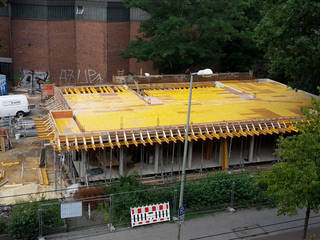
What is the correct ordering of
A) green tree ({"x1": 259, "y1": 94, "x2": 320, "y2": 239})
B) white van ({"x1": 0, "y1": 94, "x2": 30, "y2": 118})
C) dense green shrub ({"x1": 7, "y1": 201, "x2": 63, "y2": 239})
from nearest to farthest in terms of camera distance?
green tree ({"x1": 259, "y1": 94, "x2": 320, "y2": 239}) → dense green shrub ({"x1": 7, "y1": 201, "x2": 63, "y2": 239}) → white van ({"x1": 0, "y1": 94, "x2": 30, "y2": 118})

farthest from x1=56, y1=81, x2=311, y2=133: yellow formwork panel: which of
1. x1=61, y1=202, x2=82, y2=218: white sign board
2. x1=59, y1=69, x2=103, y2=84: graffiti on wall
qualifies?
x1=59, y1=69, x2=103, y2=84: graffiti on wall

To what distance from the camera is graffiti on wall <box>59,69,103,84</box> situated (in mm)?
52438

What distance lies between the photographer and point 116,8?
50.3 meters

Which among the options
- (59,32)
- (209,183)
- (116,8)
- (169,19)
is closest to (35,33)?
(59,32)

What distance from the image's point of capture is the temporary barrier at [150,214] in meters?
21.0

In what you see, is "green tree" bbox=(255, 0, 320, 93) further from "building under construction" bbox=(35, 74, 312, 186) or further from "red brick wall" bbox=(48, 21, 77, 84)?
"red brick wall" bbox=(48, 21, 77, 84)

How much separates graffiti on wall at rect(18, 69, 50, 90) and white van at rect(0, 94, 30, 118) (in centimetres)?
1358

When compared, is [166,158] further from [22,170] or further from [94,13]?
[94,13]

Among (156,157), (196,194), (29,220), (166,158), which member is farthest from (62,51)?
(29,220)

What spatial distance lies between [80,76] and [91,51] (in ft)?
11.4

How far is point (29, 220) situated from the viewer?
63.5ft

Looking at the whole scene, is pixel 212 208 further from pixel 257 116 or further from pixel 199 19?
pixel 199 19

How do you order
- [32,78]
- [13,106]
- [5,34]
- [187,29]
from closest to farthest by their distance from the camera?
[13,106] → [187,29] → [5,34] → [32,78]

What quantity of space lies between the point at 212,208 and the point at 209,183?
1373mm
